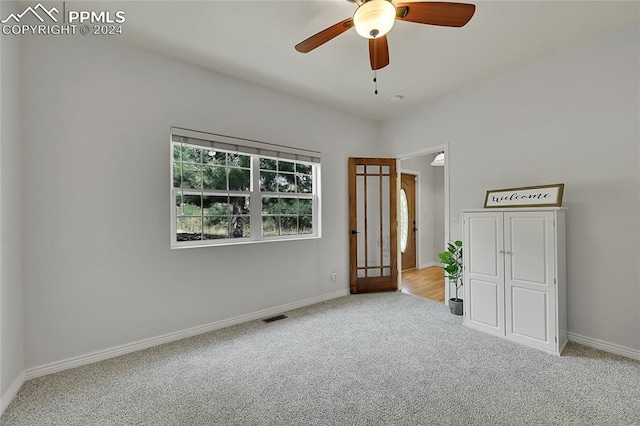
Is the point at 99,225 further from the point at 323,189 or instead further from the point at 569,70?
the point at 569,70

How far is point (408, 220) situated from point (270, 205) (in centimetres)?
353

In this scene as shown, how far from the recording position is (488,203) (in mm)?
2998

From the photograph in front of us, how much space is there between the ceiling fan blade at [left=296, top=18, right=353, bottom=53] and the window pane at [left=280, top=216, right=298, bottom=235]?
6.66 ft

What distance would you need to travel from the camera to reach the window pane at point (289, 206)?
3.54 meters

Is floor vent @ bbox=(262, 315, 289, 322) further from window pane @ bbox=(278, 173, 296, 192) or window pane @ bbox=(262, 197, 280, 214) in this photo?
window pane @ bbox=(278, 173, 296, 192)

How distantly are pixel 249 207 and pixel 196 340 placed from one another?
4.80 ft

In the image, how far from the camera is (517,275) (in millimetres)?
2527

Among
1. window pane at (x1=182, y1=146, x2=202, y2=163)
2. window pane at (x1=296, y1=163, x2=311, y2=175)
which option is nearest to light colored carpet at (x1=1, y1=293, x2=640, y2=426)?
window pane at (x1=182, y1=146, x2=202, y2=163)

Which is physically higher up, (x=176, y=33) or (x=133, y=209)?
(x=176, y=33)

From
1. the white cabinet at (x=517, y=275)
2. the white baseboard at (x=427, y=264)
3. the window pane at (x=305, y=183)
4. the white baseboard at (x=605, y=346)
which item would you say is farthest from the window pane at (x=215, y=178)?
the white baseboard at (x=427, y=264)

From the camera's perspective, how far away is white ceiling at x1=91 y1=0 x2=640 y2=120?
80.7 inches

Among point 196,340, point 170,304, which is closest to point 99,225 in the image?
point 170,304

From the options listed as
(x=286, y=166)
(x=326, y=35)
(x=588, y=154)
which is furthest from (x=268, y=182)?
(x=588, y=154)

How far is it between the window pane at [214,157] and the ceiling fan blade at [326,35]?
4.99ft
